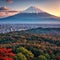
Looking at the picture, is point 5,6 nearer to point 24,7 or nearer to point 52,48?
point 24,7

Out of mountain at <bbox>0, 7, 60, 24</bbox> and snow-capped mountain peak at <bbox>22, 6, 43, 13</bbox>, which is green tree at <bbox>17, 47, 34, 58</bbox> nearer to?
mountain at <bbox>0, 7, 60, 24</bbox>

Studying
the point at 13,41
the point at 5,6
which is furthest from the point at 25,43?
the point at 5,6

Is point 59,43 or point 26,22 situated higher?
point 26,22

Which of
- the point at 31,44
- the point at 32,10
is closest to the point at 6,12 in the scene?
the point at 32,10

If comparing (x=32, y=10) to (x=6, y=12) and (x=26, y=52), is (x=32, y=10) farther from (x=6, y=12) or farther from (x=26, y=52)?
(x=26, y=52)

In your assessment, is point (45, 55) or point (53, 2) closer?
point (45, 55)

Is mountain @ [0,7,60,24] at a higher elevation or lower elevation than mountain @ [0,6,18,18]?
lower

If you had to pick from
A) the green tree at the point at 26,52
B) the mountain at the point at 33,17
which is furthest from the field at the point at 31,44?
the mountain at the point at 33,17

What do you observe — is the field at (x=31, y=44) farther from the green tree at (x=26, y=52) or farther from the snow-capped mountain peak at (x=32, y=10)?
the snow-capped mountain peak at (x=32, y=10)

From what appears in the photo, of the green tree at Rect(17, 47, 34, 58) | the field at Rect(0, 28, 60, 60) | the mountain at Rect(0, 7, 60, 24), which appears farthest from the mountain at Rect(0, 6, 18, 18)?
the green tree at Rect(17, 47, 34, 58)
